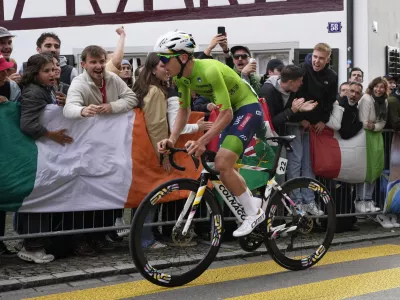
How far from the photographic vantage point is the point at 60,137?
278 inches

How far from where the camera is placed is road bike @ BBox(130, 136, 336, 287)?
5785mm

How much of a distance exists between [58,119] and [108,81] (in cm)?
66

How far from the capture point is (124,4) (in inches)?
784

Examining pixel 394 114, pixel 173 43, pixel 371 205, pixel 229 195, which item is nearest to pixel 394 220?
pixel 371 205

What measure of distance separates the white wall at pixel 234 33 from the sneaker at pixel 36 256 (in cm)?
1192

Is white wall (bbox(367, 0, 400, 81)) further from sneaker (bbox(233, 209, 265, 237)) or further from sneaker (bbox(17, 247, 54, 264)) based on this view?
sneaker (bbox(17, 247, 54, 264))

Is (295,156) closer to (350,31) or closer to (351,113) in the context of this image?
(351,113)

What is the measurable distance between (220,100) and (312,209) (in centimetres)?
164

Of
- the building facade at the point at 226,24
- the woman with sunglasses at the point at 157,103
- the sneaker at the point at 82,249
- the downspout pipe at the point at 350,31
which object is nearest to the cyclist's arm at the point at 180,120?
the woman with sunglasses at the point at 157,103

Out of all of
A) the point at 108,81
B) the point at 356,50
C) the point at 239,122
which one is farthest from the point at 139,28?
the point at 239,122

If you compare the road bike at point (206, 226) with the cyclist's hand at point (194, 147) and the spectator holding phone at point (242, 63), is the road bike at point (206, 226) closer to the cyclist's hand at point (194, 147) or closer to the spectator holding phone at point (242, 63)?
the cyclist's hand at point (194, 147)

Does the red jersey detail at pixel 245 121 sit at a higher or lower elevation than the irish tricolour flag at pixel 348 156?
higher

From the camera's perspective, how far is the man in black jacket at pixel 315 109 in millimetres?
8578

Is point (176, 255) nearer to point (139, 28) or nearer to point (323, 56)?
point (323, 56)
